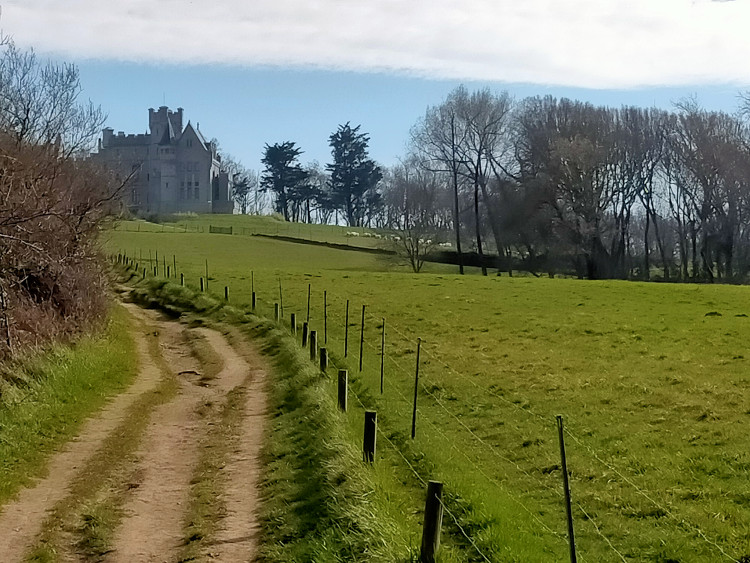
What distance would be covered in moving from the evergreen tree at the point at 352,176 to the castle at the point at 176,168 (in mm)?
17021

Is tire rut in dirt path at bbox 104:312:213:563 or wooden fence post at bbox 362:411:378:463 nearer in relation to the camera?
tire rut in dirt path at bbox 104:312:213:563

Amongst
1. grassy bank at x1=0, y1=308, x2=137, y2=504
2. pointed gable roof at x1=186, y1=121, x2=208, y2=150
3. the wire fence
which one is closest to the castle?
pointed gable roof at x1=186, y1=121, x2=208, y2=150

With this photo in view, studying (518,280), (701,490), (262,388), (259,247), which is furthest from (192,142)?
(701,490)

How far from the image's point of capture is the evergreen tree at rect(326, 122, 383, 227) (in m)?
136

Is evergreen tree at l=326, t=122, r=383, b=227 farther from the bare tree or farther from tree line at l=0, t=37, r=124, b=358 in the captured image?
tree line at l=0, t=37, r=124, b=358

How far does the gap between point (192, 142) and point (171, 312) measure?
333 feet

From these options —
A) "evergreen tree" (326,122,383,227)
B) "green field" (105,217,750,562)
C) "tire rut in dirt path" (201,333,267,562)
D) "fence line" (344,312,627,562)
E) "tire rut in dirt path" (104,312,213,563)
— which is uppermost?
"evergreen tree" (326,122,383,227)

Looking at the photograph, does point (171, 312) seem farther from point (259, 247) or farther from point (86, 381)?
point (259, 247)

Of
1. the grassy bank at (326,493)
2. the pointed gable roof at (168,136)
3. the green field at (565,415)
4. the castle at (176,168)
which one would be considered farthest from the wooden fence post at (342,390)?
the pointed gable roof at (168,136)

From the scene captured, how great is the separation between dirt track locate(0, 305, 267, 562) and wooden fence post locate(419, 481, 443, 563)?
100 inches

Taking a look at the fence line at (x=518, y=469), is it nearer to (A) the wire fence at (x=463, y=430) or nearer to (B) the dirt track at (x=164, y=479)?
(A) the wire fence at (x=463, y=430)

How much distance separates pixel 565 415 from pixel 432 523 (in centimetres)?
884

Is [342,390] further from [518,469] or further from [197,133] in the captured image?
[197,133]

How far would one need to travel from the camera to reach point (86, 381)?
19.4 m
